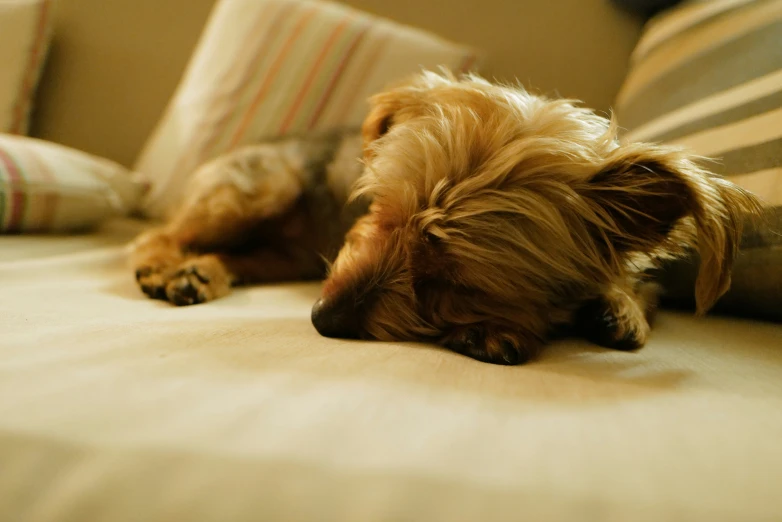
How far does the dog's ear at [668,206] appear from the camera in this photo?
110 cm

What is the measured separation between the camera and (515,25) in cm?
248

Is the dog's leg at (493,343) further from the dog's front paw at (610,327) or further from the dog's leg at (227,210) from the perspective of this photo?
the dog's leg at (227,210)

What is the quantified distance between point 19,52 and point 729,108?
115 inches

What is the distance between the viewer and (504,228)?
1.24 meters

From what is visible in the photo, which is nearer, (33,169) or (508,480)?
(508,480)

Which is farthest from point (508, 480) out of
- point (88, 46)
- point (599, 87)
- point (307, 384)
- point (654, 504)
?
point (88, 46)

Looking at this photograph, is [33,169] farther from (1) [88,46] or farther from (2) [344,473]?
(2) [344,473]

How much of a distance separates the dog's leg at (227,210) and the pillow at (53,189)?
32 cm

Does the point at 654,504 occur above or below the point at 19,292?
above

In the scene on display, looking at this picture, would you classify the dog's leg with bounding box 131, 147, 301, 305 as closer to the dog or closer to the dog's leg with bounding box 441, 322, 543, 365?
the dog

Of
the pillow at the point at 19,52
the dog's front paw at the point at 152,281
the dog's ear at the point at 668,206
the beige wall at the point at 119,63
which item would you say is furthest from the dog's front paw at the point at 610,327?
the pillow at the point at 19,52

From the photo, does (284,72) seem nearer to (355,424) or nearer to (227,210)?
(227,210)

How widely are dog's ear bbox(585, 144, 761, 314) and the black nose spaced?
1.99 feet

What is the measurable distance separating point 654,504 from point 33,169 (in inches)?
83.4
